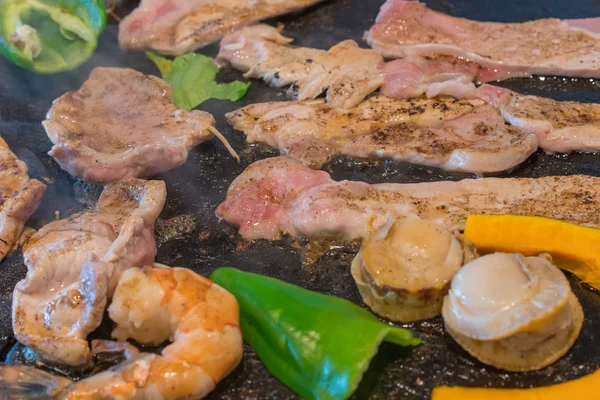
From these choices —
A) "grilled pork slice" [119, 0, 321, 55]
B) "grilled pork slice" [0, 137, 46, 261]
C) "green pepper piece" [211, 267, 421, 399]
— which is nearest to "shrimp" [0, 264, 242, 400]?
"green pepper piece" [211, 267, 421, 399]

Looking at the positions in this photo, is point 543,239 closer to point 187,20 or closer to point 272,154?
point 272,154

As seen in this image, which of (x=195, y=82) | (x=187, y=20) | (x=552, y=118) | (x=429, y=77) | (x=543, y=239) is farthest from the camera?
(x=187, y=20)

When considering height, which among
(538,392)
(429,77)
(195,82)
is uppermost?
(429,77)

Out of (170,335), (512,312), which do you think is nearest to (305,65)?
(170,335)

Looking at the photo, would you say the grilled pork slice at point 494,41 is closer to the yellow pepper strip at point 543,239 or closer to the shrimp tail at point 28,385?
the yellow pepper strip at point 543,239

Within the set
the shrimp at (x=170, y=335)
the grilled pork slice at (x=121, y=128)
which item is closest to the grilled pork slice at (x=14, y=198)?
the grilled pork slice at (x=121, y=128)

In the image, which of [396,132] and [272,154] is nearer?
[396,132]

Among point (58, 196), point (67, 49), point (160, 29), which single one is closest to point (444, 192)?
point (58, 196)
